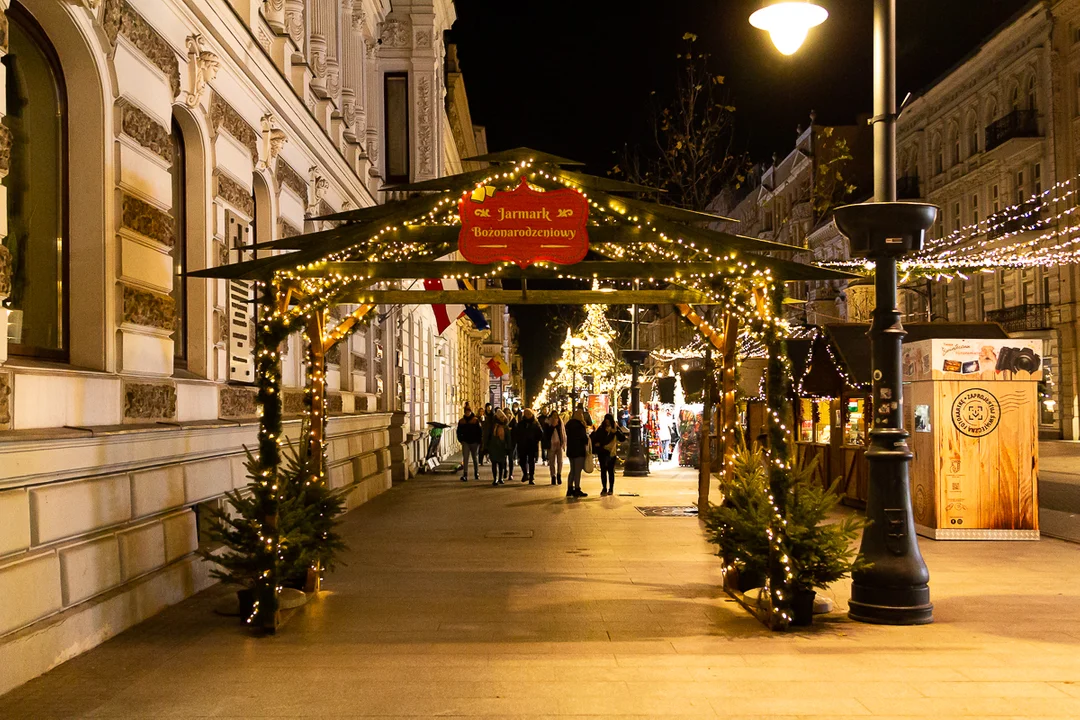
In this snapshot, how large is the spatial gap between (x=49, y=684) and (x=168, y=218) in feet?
16.5

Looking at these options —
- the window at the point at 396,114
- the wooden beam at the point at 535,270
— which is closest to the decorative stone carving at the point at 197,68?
the wooden beam at the point at 535,270

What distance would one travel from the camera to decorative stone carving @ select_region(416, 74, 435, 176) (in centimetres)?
3145

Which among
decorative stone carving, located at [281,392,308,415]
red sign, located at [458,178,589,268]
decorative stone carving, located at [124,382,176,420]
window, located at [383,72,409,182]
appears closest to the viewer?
decorative stone carving, located at [124,382,176,420]

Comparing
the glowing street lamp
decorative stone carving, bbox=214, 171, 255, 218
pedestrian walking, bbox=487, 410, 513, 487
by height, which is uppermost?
the glowing street lamp

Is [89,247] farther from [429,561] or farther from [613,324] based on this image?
[613,324]

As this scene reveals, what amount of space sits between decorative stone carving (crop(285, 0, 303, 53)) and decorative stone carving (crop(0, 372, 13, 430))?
1026cm

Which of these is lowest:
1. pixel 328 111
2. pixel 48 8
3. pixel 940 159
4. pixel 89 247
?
pixel 89 247

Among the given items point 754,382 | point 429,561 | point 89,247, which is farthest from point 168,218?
point 754,382

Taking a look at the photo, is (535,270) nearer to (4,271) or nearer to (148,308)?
(148,308)

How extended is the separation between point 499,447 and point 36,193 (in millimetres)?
17026

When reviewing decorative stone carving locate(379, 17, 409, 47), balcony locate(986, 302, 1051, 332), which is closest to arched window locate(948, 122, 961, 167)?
balcony locate(986, 302, 1051, 332)

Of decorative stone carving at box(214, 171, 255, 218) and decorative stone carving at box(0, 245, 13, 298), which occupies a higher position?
decorative stone carving at box(214, 171, 255, 218)

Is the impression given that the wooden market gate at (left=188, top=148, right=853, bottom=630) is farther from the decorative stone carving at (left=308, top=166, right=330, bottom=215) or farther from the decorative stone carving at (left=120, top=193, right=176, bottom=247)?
the decorative stone carving at (left=308, top=166, right=330, bottom=215)

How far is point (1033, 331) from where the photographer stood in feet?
137
